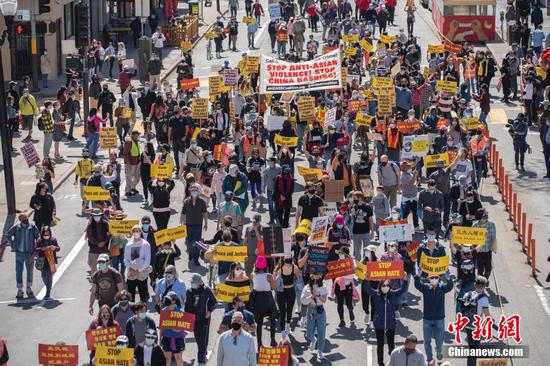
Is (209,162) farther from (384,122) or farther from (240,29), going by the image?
(240,29)

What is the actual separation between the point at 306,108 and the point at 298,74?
4.82 ft

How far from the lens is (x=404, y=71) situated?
145ft

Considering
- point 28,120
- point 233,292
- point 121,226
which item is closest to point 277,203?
point 121,226

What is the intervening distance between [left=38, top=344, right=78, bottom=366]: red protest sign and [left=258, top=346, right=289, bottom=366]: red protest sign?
251 cm

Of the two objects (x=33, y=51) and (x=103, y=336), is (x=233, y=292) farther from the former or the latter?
(x=33, y=51)

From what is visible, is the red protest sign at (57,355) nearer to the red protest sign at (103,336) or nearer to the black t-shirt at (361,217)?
the red protest sign at (103,336)

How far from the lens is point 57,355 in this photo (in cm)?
2145

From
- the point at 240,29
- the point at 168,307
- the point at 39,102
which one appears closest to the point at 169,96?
the point at 39,102

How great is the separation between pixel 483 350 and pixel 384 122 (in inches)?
629

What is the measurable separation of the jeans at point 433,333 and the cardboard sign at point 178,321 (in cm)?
355

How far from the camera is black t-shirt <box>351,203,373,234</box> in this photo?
94.7 feet

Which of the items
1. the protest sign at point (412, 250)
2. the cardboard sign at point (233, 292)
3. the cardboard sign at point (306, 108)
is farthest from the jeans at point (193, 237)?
the cardboard sign at point (306, 108)

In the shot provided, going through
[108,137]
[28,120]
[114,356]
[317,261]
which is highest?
[28,120]

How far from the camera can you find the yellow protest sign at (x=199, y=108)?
39.2 m
